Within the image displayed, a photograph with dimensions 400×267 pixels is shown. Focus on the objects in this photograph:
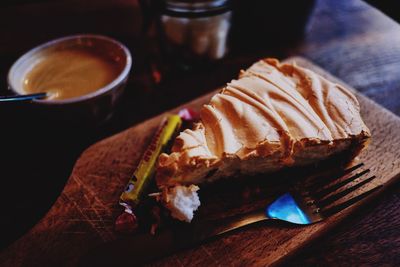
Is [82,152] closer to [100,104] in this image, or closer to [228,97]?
[100,104]

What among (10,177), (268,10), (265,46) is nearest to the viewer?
(10,177)

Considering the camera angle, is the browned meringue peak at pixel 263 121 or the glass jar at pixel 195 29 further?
the glass jar at pixel 195 29

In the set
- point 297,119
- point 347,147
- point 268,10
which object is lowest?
point 347,147

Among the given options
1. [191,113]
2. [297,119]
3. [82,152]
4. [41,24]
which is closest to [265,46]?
[191,113]

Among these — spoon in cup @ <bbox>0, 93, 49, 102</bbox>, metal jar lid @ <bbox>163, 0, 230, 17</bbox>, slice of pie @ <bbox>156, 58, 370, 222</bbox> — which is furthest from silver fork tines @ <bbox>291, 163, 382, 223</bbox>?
spoon in cup @ <bbox>0, 93, 49, 102</bbox>

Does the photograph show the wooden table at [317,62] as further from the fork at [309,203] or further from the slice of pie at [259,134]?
the slice of pie at [259,134]

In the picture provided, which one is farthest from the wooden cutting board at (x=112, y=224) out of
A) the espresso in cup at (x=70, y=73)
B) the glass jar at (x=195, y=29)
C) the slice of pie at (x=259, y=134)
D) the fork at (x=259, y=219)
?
the glass jar at (x=195, y=29)
